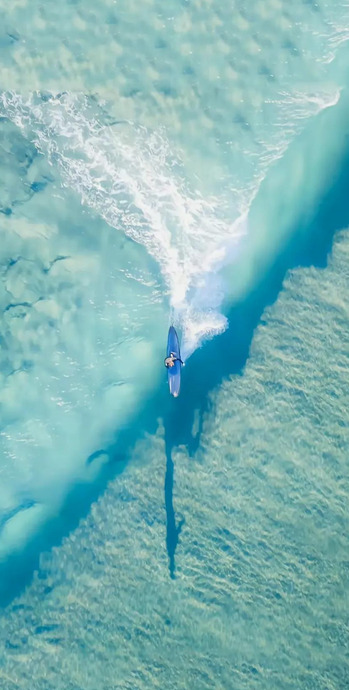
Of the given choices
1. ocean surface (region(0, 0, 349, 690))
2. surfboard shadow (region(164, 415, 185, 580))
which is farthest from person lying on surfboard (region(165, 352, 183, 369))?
surfboard shadow (region(164, 415, 185, 580))

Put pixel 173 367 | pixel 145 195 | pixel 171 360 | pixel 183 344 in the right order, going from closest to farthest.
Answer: pixel 171 360 < pixel 173 367 < pixel 145 195 < pixel 183 344

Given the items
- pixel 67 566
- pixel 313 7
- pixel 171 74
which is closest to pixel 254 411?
pixel 67 566

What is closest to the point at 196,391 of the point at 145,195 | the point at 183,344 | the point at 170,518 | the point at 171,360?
the point at 183,344

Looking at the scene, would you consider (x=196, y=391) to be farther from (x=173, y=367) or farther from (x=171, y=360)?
(x=171, y=360)

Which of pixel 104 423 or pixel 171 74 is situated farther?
pixel 104 423

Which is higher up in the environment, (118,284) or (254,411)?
(118,284)

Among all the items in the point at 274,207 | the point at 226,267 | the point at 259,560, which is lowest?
the point at 259,560

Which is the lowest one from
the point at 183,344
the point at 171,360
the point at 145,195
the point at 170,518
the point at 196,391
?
the point at 170,518

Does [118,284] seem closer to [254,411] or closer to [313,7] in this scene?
[254,411]
